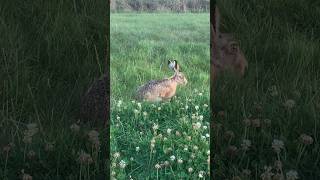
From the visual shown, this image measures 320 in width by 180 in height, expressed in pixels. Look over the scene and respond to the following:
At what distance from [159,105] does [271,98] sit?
841mm

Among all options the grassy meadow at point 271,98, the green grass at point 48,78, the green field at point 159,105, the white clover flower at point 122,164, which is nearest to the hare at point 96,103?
the green grass at point 48,78

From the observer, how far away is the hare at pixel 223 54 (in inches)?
198

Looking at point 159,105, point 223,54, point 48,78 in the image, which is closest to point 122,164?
point 159,105

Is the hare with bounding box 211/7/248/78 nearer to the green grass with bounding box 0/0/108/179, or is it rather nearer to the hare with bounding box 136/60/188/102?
the hare with bounding box 136/60/188/102

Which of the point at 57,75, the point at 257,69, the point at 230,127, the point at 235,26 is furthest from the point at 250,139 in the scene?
the point at 57,75

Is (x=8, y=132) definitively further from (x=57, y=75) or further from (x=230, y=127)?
(x=230, y=127)

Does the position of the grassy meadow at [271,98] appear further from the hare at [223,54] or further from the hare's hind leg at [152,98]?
the hare's hind leg at [152,98]

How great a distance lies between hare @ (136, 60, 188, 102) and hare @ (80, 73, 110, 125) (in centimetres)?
33

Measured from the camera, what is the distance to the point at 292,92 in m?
5.04

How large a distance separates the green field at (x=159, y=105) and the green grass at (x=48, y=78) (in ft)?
1.11

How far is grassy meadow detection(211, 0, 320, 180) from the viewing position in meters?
4.84

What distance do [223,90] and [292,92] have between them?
47cm

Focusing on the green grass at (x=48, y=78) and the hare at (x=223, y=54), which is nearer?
the green grass at (x=48, y=78)

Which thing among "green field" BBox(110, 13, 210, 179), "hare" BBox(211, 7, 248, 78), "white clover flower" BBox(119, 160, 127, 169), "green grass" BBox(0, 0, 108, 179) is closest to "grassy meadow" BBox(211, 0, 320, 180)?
"hare" BBox(211, 7, 248, 78)
